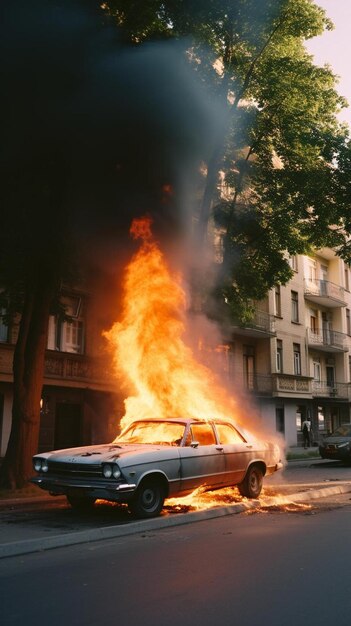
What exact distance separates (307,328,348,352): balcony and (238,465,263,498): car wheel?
1040 inches

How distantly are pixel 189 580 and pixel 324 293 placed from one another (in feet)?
111

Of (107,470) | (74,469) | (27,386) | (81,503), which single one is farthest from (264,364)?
(107,470)

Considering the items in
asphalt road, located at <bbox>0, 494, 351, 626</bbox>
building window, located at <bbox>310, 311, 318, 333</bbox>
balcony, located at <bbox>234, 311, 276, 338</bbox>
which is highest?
building window, located at <bbox>310, 311, 318, 333</bbox>

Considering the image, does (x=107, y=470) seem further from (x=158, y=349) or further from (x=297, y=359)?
(x=297, y=359)

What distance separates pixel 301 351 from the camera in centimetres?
3566

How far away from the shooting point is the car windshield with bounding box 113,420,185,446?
29.8ft

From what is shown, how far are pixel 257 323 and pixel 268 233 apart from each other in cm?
1156

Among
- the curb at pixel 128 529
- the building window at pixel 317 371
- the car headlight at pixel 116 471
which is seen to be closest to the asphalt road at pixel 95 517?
the curb at pixel 128 529

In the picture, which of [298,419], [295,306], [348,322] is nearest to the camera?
[298,419]

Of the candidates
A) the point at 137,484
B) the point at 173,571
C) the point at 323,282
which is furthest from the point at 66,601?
the point at 323,282

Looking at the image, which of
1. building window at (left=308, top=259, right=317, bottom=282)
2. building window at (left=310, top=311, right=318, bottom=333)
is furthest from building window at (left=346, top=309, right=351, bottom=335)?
building window at (left=308, top=259, right=317, bottom=282)

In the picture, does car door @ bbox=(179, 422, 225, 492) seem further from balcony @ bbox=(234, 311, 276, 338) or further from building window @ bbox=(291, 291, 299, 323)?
building window @ bbox=(291, 291, 299, 323)

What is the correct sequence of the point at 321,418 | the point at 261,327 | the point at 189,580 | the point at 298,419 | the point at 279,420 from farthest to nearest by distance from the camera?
the point at 321,418, the point at 298,419, the point at 279,420, the point at 261,327, the point at 189,580

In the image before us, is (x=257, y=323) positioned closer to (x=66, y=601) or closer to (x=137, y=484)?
(x=137, y=484)
